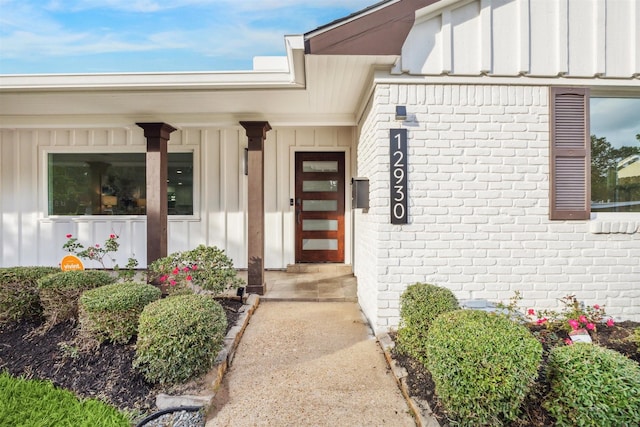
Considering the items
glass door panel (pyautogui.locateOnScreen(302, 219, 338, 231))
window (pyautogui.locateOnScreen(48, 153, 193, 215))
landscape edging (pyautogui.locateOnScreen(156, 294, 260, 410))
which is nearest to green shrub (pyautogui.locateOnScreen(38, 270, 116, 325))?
landscape edging (pyautogui.locateOnScreen(156, 294, 260, 410))

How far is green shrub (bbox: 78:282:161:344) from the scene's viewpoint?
8.61 ft

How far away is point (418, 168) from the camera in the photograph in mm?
3199

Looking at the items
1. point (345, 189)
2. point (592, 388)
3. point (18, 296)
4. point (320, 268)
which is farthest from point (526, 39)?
point (18, 296)

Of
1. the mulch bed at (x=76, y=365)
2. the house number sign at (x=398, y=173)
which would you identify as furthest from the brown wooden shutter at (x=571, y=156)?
the mulch bed at (x=76, y=365)

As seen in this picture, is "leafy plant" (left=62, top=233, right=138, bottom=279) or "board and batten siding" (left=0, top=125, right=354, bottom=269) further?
"board and batten siding" (left=0, top=125, right=354, bottom=269)

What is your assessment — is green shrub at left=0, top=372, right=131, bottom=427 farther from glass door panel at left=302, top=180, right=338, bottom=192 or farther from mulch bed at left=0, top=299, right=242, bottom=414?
glass door panel at left=302, top=180, right=338, bottom=192

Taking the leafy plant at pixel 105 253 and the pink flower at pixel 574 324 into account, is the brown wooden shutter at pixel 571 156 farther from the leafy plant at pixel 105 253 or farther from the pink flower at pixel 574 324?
the leafy plant at pixel 105 253

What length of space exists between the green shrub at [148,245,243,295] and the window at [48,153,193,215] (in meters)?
2.43

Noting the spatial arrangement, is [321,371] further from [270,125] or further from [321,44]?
[270,125]

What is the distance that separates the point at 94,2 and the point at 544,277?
28.2ft

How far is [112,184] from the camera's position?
5.87m

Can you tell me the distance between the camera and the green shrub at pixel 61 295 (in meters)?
3.05

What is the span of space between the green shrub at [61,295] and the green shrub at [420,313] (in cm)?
298

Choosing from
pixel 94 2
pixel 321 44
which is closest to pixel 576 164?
pixel 321 44
